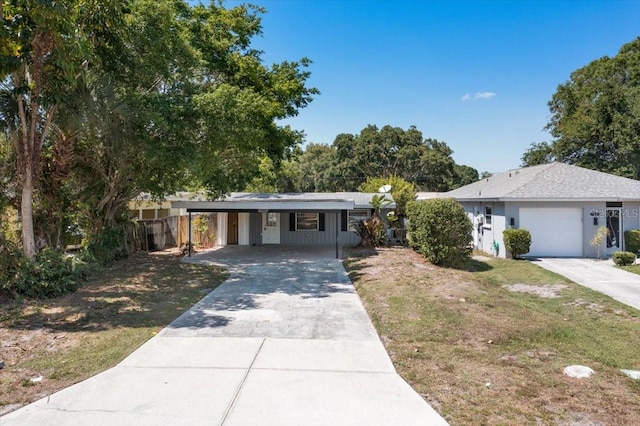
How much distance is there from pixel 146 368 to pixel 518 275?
10.4 meters

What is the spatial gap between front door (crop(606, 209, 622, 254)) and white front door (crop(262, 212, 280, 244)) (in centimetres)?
1383

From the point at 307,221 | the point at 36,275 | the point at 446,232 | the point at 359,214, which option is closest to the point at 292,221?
the point at 307,221

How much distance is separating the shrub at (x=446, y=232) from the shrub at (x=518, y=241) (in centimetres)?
228

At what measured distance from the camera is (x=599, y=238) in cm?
1377

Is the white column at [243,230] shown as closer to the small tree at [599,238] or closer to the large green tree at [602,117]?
the small tree at [599,238]

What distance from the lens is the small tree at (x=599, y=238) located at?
1376 centimetres

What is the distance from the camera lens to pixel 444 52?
15.0m

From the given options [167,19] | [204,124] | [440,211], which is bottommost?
[440,211]

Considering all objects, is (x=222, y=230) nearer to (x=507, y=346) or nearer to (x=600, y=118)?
(x=507, y=346)

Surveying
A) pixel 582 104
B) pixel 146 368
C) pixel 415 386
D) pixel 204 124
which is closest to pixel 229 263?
pixel 204 124

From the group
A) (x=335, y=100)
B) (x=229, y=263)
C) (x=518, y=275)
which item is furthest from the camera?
(x=335, y=100)

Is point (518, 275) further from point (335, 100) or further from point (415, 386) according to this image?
point (335, 100)

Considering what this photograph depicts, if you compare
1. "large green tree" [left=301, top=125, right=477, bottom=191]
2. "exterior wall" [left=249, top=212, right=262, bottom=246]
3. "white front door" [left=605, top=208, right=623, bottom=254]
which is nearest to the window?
"exterior wall" [left=249, top=212, right=262, bottom=246]

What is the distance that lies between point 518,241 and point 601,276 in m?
3.10
